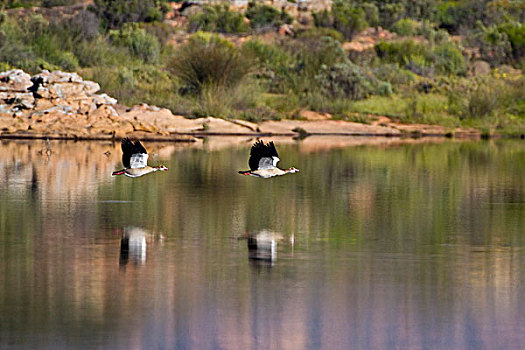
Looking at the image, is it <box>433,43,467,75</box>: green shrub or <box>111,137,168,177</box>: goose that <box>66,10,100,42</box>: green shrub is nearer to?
<box>433,43,467,75</box>: green shrub

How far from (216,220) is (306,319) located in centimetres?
583

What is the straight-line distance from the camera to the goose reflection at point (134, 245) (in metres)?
11.1

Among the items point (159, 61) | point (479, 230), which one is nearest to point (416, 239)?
point (479, 230)

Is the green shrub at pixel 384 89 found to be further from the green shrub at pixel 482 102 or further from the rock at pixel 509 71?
the rock at pixel 509 71

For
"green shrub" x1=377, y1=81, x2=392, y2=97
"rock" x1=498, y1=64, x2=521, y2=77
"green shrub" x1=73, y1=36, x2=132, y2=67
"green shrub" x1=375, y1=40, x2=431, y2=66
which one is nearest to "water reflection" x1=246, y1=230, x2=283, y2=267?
"green shrub" x1=377, y1=81, x2=392, y2=97

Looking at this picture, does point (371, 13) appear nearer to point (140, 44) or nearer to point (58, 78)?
point (140, 44)

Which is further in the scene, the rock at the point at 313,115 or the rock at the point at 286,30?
the rock at the point at 286,30

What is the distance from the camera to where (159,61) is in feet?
159

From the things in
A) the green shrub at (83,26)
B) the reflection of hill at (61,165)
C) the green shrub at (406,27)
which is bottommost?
the reflection of hill at (61,165)

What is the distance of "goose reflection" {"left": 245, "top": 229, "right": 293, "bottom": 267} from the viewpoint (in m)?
11.2

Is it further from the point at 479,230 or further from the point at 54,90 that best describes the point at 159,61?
the point at 479,230

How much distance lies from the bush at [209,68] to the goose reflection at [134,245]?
24053 mm

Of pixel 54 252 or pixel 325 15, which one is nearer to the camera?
pixel 54 252

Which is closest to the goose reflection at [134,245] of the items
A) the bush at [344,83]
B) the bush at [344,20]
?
the bush at [344,83]
